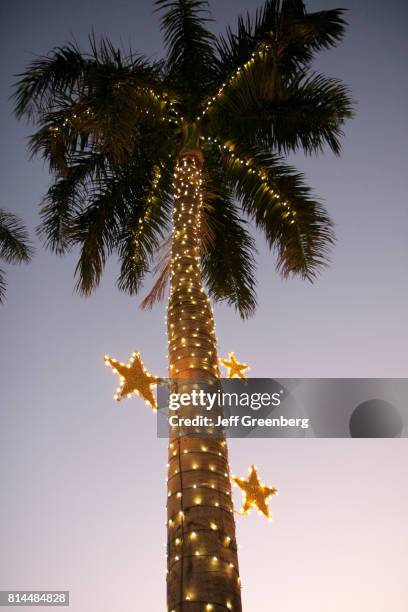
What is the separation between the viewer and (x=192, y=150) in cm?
864

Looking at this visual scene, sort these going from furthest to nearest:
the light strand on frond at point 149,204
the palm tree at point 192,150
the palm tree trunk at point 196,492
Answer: the light strand on frond at point 149,204 < the palm tree at point 192,150 < the palm tree trunk at point 196,492

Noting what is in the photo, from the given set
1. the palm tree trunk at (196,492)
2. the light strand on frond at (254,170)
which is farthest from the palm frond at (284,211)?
the palm tree trunk at (196,492)

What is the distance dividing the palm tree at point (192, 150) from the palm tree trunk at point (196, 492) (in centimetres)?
4

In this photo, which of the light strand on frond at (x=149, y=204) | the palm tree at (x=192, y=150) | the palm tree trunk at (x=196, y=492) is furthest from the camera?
the light strand on frond at (x=149, y=204)

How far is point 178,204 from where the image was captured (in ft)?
25.8

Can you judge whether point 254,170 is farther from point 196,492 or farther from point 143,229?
point 196,492

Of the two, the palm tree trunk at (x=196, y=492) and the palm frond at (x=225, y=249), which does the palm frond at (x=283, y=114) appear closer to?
the palm frond at (x=225, y=249)

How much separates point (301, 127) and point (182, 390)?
5.71m

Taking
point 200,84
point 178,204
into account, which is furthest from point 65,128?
point 200,84

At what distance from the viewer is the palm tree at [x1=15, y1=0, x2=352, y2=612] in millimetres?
7191

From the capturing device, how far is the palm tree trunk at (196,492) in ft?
13.0

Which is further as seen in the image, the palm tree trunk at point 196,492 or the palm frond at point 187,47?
the palm frond at point 187,47

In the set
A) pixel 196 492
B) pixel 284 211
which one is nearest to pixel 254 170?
pixel 284 211

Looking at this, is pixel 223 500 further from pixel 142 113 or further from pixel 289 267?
pixel 142 113
